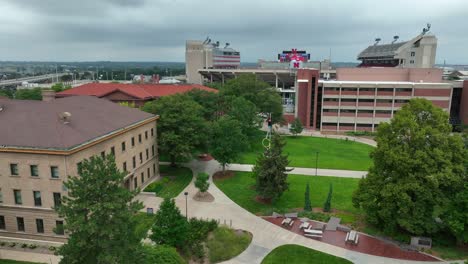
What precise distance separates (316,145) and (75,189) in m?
54.3

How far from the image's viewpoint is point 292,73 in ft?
416

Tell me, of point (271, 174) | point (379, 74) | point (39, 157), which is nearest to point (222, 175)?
point (271, 174)

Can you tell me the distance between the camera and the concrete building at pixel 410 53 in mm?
124000

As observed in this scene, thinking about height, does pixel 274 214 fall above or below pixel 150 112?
below

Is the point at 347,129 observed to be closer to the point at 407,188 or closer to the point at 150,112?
the point at 150,112

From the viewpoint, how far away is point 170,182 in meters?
41.8

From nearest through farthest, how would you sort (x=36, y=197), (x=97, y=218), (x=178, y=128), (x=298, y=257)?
(x=97, y=218) → (x=298, y=257) → (x=36, y=197) → (x=178, y=128)

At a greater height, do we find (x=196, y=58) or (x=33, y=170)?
(x=196, y=58)

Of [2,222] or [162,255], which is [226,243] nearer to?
[162,255]

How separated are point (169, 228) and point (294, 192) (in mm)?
18306

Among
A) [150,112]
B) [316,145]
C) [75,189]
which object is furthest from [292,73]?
[75,189]

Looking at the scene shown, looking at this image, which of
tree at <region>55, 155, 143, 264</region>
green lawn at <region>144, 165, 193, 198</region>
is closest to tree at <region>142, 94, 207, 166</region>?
green lawn at <region>144, 165, 193, 198</region>

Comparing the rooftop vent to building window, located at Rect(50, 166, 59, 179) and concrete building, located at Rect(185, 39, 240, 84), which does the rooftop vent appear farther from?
concrete building, located at Rect(185, 39, 240, 84)

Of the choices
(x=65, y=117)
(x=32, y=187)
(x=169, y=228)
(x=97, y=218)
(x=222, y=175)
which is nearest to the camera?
(x=97, y=218)
